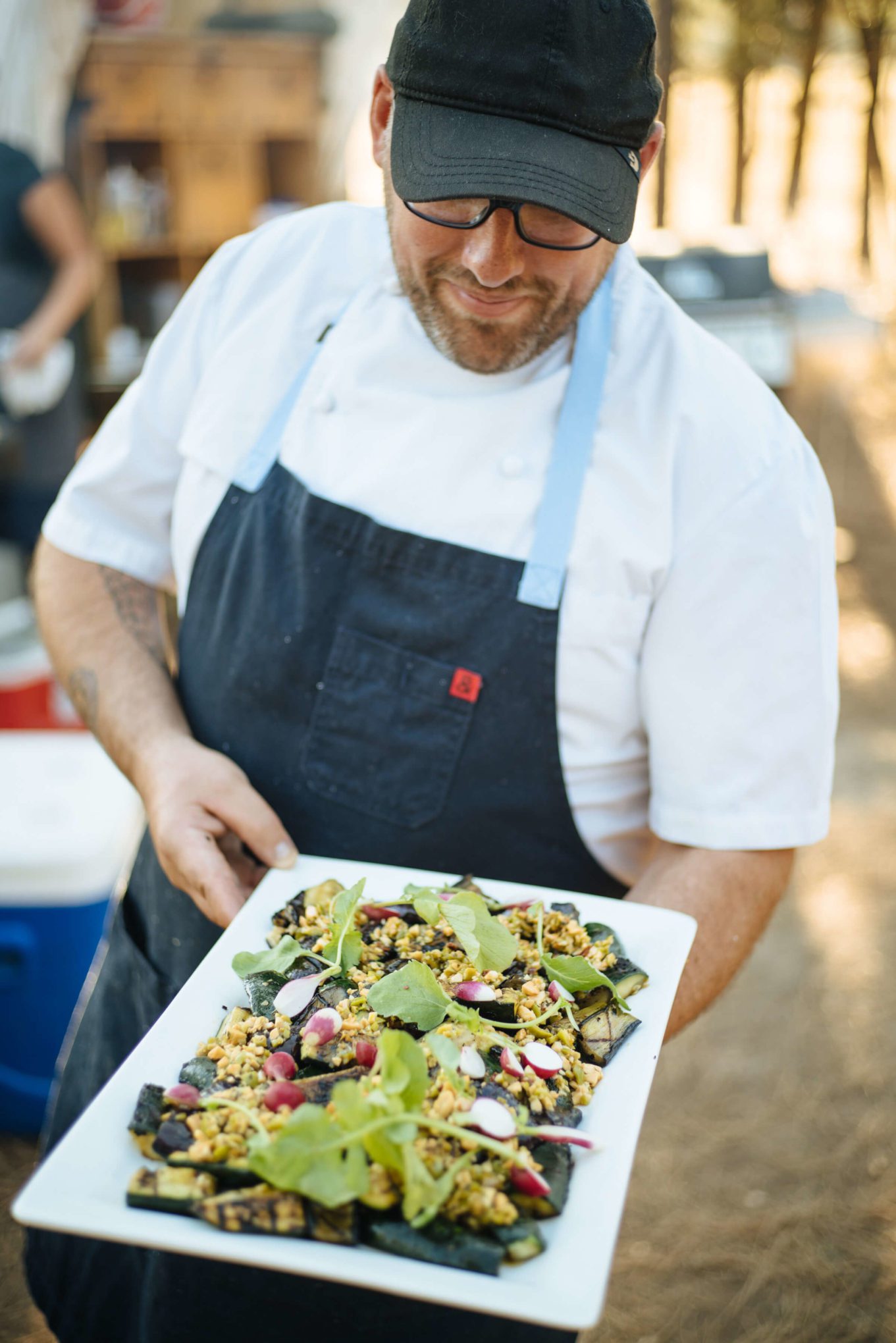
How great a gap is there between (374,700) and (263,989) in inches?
15.8

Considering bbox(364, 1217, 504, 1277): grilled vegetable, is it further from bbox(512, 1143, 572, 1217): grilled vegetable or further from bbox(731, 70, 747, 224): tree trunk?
bbox(731, 70, 747, 224): tree trunk

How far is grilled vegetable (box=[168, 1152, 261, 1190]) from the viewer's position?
2.70ft

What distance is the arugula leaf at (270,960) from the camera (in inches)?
39.3

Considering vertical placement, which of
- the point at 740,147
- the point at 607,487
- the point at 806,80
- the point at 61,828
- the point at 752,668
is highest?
the point at 806,80

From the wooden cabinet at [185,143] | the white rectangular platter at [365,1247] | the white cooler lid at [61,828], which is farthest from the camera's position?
the wooden cabinet at [185,143]

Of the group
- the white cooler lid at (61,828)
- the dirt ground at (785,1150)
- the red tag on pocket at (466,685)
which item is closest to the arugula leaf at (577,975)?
the red tag on pocket at (466,685)

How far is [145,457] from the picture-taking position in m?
1.50

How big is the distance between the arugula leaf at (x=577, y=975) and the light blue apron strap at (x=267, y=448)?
0.68 m

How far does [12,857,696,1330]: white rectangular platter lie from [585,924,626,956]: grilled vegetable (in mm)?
13

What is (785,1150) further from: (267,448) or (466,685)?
(267,448)

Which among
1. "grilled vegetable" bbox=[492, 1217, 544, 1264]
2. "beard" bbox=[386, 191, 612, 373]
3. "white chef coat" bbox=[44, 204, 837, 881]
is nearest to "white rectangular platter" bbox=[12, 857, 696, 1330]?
"grilled vegetable" bbox=[492, 1217, 544, 1264]

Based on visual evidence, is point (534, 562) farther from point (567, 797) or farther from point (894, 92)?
point (894, 92)

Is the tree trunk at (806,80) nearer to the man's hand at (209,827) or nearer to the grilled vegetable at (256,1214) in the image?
the man's hand at (209,827)

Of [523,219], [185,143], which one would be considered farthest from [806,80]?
[523,219]
